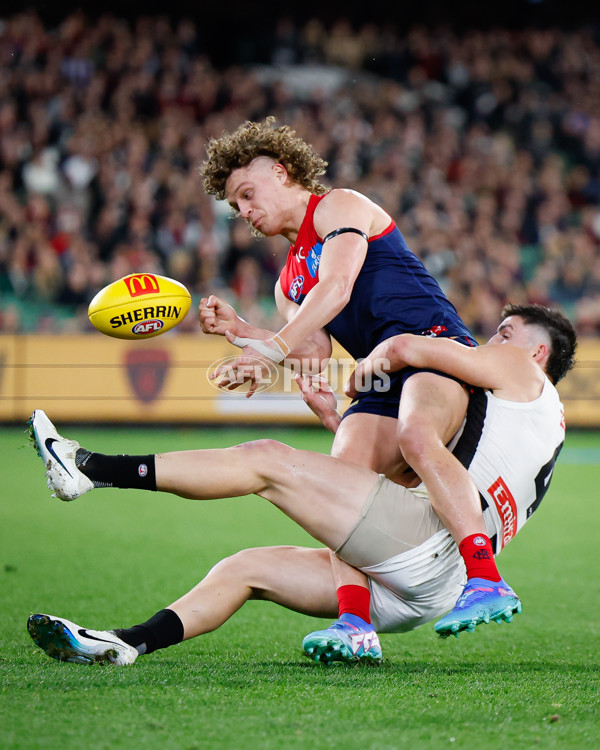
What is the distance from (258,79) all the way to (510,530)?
1443 cm

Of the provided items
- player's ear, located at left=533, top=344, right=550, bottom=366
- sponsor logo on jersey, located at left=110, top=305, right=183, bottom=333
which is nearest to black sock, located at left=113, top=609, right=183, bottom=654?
sponsor logo on jersey, located at left=110, top=305, right=183, bottom=333

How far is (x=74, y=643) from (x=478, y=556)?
4.69 ft


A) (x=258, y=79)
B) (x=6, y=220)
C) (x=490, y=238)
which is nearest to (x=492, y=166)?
(x=490, y=238)

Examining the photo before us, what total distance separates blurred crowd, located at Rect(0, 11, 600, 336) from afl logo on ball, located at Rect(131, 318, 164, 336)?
28.0 ft

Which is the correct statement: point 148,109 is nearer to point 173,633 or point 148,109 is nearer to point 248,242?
point 248,242

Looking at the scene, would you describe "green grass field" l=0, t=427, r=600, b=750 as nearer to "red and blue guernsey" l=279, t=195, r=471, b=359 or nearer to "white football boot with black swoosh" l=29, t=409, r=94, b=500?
"white football boot with black swoosh" l=29, t=409, r=94, b=500

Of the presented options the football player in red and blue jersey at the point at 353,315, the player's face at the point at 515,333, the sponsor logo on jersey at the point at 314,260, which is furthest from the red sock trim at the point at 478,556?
the sponsor logo on jersey at the point at 314,260

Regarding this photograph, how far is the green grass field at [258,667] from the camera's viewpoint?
264 centimetres

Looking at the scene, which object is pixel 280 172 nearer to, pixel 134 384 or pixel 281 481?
pixel 281 481

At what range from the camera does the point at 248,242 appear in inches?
542

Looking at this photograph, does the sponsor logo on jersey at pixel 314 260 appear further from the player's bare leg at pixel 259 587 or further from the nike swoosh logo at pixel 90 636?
the nike swoosh logo at pixel 90 636

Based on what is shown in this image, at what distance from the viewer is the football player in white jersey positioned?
3377 millimetres

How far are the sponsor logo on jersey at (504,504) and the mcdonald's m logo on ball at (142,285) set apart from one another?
1715 millimetres

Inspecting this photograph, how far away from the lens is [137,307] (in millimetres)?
4273
